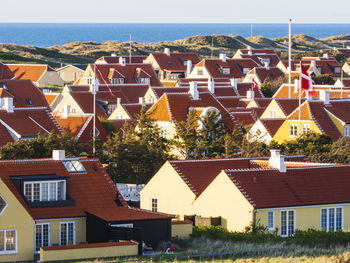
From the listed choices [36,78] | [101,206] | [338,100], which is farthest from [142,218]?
[36,78]

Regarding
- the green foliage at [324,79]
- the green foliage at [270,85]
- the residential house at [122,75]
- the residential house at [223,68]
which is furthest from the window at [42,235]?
the green foliage at [324,79]

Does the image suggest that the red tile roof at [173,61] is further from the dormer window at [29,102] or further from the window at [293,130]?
the window at [293,130]

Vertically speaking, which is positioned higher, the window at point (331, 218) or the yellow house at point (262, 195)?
the yellow house at point (262, 195)

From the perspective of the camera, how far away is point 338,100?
65.9 m

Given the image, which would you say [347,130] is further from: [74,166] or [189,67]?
[189,67]

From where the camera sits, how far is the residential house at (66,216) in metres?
34.3

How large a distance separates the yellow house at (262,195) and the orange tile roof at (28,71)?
228 feet

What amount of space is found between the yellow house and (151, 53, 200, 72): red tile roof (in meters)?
86.5

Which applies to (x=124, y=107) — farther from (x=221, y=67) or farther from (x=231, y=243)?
(x=221, y=67)

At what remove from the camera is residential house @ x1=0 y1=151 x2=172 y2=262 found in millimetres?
34312

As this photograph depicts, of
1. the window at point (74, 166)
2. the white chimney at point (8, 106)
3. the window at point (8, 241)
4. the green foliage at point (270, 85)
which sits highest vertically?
the green foliage at point (270, 85)

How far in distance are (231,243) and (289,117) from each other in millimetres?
27552

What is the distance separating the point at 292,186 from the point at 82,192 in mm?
8339

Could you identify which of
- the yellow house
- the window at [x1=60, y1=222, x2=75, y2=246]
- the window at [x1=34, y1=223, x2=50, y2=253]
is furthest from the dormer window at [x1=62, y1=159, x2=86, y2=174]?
the yellow house
